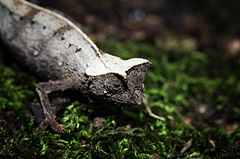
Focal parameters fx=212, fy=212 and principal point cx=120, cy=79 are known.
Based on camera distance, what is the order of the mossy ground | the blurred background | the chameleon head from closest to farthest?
the chameleon head < the mossy ground < the blurred background

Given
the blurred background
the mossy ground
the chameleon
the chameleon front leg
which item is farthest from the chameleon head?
the blurred background

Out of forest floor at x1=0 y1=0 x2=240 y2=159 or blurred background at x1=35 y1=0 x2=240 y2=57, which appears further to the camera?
blurred background at x1=35 y1=0 x2=240 y2=57

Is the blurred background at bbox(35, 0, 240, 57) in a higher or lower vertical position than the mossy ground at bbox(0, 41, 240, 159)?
higher

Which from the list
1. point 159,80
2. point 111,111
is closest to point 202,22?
point 159,80

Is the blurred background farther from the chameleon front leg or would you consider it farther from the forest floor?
the chameleon front leg

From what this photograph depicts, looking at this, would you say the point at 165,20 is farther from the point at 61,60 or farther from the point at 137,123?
the point at 61,60

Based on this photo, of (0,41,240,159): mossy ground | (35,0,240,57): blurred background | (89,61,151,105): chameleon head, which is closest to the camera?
(89,61,151,105): chameleon head

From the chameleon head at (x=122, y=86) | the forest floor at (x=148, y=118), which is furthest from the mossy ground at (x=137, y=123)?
the chameleon head at (x=122, y=86)
